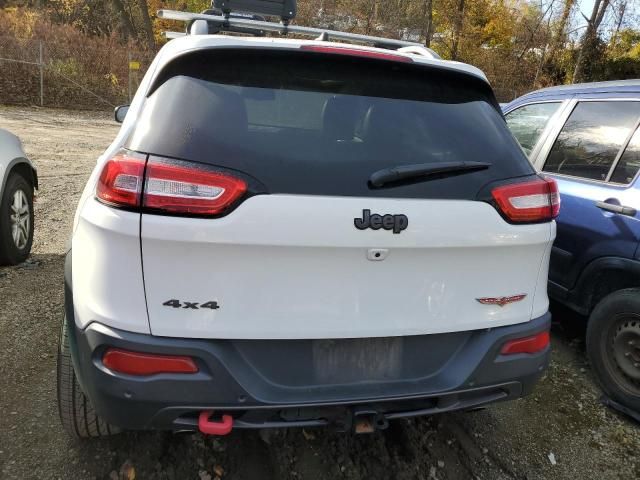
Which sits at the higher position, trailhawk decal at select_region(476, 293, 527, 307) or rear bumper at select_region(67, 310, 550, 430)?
trailhawk decal at select_region(476, 293, 527, 307)

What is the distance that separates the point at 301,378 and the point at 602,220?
2.33 meters

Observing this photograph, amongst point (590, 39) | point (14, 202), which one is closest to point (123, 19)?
point (590, 39)

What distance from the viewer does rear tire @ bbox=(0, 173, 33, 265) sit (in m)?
4.30

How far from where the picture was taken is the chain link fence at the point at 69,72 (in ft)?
59.9

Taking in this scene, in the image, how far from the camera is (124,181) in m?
1.72

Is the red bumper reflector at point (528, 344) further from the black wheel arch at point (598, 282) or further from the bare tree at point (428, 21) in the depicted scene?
the bare tree at point (428, 21)

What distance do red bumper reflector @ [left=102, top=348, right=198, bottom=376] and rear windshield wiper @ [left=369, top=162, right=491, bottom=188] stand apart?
911mm

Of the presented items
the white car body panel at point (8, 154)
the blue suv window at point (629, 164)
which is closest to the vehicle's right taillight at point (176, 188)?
the blue suv window at point (629, 164)

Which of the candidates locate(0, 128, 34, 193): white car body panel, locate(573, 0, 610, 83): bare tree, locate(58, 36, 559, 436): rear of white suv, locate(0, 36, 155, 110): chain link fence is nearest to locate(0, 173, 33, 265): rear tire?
locate(0, 128, 34, 193): white car body panel

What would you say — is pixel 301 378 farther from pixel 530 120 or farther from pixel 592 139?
pixel 530 120

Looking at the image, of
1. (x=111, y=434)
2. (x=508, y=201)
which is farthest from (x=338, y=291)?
(x=111, y=434)

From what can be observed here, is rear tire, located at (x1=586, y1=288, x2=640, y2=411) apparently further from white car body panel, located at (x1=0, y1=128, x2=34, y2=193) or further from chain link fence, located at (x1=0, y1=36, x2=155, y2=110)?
chain link fence, located at (x1=0, y1=36, x2=155, y2=110)

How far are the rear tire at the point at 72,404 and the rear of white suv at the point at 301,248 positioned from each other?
37 centimetres

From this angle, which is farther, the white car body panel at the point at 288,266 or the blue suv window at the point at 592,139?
the blue suv window at the point at 592,139
